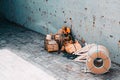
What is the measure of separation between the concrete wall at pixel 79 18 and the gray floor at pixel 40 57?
19.5 inches

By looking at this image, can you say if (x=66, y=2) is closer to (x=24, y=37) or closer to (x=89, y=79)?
(x=24, y=37)

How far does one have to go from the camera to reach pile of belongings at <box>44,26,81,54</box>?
7.10 meters

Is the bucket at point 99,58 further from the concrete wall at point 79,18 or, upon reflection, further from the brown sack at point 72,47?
the brown sack at point 72,47

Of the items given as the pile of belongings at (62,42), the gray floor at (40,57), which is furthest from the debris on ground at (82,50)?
the gray floor at (40,57)

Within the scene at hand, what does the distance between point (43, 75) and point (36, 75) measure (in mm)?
176

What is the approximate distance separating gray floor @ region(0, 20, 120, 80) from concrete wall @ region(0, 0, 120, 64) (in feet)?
1.63

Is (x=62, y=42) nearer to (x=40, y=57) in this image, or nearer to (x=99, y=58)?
(x=40, y=57)

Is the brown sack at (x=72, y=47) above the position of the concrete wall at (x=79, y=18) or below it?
below

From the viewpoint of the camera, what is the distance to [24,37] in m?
8.55

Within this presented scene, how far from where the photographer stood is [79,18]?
718 cm

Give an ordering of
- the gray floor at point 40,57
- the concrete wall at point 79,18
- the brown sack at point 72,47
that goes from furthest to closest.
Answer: the brown sack at point 72,47, the concrete wall at point 79,18, the gray floor at point 40,57

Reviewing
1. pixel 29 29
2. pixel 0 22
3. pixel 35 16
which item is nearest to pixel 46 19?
pixel 35 16

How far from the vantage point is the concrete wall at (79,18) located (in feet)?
20.5

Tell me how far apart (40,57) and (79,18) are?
172 centimetres
